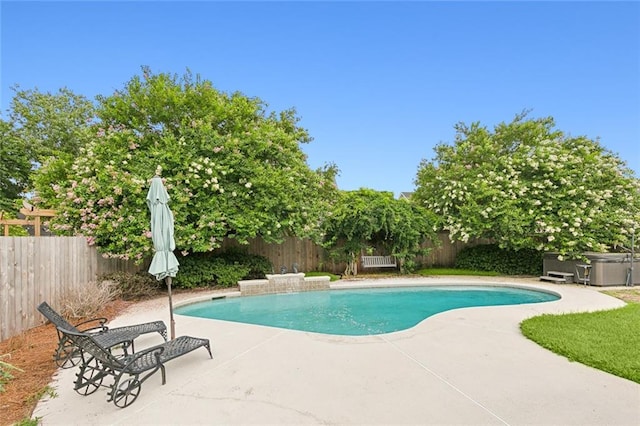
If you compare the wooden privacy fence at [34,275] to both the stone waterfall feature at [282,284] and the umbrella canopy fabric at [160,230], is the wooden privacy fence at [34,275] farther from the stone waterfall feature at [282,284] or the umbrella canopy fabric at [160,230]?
the stone waterfall feature at [282,284]

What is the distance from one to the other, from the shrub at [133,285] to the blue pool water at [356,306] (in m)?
1.76

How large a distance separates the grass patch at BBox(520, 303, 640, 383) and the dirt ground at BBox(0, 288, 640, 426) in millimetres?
6105

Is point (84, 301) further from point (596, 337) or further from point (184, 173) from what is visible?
point (596, 337)

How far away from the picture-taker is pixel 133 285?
9219 millimetres

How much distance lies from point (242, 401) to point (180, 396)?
660mm

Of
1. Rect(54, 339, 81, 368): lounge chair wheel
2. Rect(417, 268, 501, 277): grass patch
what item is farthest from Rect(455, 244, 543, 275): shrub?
Rect(54, 339, 81, 368): lounge chair wheel

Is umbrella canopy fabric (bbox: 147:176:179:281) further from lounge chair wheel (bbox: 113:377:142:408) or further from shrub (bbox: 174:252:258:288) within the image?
shrub (bbox: 174:252:258:288)

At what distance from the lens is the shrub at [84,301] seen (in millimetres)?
6602

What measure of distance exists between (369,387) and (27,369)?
431 cm

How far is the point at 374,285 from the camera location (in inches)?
458

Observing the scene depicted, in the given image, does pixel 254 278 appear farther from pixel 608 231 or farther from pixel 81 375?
pixel 608 231

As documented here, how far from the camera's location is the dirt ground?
10.2 ft

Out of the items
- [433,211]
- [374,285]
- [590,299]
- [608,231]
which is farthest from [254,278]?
[608,231]

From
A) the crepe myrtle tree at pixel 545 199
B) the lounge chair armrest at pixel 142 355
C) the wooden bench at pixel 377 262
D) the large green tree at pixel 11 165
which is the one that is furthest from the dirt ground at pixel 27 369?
the large green tree at pixel 11 165
